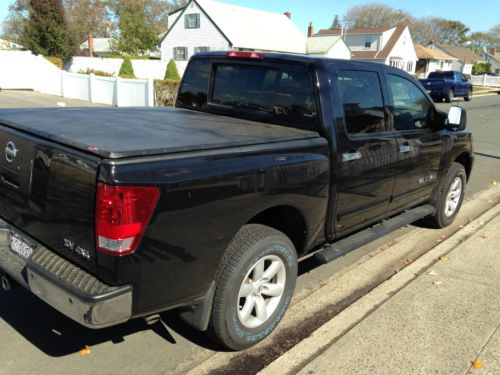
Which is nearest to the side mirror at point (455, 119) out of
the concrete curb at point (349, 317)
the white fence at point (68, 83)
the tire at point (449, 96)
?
the concrete curb at point (349, 317)

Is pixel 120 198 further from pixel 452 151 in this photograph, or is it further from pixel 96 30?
pixel 96 30

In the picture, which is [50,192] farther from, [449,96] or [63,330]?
[449,96]

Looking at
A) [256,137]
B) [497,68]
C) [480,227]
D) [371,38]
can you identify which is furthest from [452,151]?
[497,68]

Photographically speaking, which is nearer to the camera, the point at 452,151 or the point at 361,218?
the point at 361,218

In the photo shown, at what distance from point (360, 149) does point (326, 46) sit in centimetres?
4610

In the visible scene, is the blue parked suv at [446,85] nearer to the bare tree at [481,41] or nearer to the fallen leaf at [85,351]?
the fallen leaf at [85,351]

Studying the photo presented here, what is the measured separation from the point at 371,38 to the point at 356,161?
58212 millimetres

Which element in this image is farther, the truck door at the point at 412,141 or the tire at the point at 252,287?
the truck door at the point at 412,141

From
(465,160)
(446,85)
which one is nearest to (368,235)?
(465,160)

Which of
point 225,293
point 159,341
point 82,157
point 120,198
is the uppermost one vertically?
point 82,157

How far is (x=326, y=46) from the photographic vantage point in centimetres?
4706

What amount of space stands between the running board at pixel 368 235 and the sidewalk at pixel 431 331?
0.51 meters

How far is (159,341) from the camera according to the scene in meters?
3.19

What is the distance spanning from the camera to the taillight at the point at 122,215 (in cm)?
220
